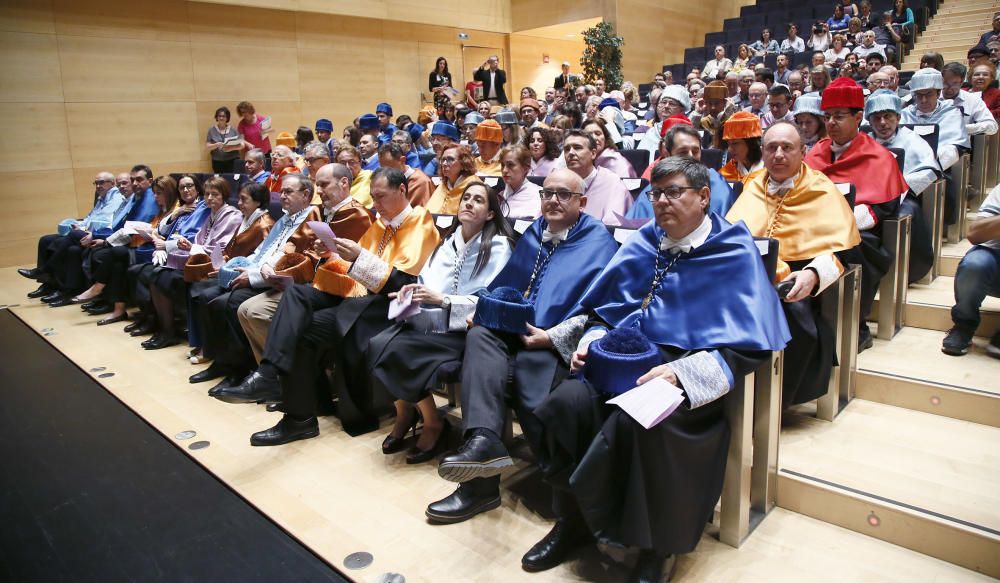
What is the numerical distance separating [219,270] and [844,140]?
3876 millimetres

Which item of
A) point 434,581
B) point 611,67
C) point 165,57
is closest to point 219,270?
point 434,581

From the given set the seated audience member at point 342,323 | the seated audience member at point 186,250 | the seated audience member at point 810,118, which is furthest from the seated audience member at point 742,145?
the seated audience member at point 186,250

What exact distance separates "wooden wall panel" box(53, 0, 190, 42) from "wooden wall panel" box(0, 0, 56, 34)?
0.10 m

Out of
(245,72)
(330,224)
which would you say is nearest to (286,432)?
(330,224)

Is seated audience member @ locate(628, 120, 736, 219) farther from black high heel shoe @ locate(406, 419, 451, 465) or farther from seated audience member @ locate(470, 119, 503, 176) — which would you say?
seated audience member @ locate(470, 119, 503, 176)

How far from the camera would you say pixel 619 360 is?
2068 millimetres

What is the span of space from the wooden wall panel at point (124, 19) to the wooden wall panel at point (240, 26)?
19 centimetres

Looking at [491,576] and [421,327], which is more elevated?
[421,327]

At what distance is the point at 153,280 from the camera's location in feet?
16.9

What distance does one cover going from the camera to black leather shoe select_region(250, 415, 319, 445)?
3.37 m

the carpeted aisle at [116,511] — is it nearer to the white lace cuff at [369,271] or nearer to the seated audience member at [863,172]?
the white lace cuff at [369,271]

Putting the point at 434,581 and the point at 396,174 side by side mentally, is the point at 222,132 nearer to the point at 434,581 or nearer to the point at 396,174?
the point at 396,174

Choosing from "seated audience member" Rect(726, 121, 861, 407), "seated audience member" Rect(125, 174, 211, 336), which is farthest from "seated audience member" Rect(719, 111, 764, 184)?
"seated audience member" Rect(125, 174, 211, 336)

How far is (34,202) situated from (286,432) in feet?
25.2
